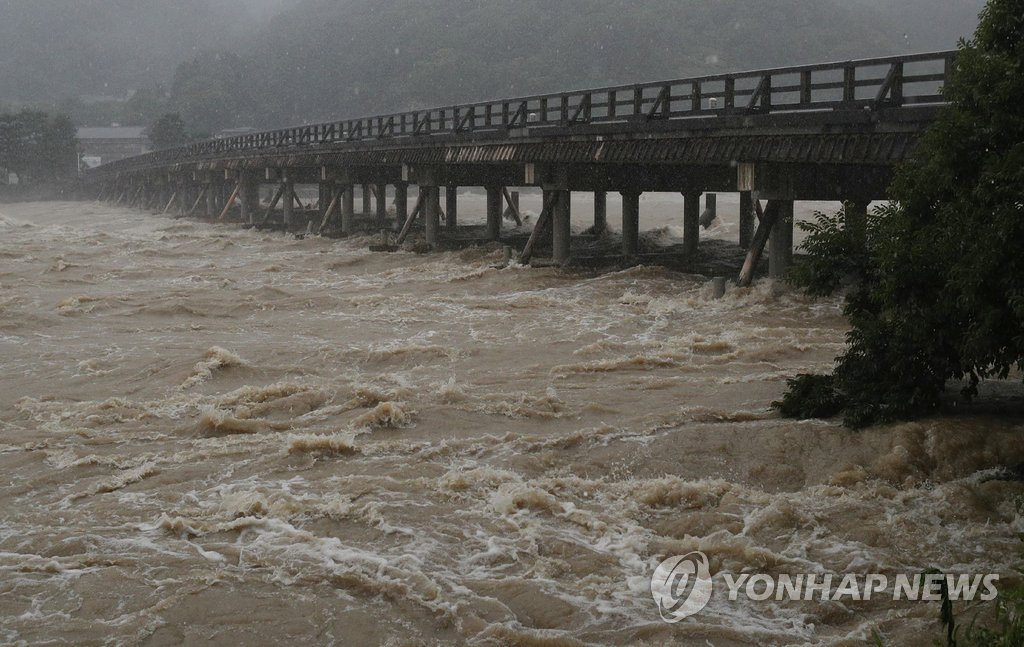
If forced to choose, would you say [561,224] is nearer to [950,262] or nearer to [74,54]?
[950,262]

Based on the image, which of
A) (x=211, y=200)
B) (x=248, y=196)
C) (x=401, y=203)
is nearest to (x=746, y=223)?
(x=401, y=203)

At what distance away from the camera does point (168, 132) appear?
105 meters

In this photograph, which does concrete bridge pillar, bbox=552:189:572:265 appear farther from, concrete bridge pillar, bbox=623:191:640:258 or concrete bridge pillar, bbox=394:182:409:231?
concrete bridge pillar, bbox=394:182:409:231

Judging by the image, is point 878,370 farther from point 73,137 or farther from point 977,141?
point 73,137

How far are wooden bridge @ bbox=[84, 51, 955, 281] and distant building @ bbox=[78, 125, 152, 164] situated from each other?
75633 mm

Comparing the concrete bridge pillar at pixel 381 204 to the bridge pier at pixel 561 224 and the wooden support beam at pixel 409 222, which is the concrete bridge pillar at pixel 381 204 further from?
the bridge pier at pixel 561 224

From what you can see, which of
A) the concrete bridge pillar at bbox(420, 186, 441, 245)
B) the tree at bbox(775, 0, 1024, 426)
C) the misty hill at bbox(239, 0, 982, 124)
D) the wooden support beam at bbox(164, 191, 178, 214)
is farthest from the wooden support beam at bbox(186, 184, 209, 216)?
the tree at bbox(775, 0, 1024, 426)

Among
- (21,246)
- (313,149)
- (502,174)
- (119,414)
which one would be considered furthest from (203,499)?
(313,149)

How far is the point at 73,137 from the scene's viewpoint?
10369 cm

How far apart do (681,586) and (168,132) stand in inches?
4125

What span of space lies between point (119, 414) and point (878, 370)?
333 inches

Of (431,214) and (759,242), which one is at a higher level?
(431,214)

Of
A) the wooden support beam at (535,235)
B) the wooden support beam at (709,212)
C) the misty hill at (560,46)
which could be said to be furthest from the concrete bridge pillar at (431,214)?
the misty hill at (560,46)

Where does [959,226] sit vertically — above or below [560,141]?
below
